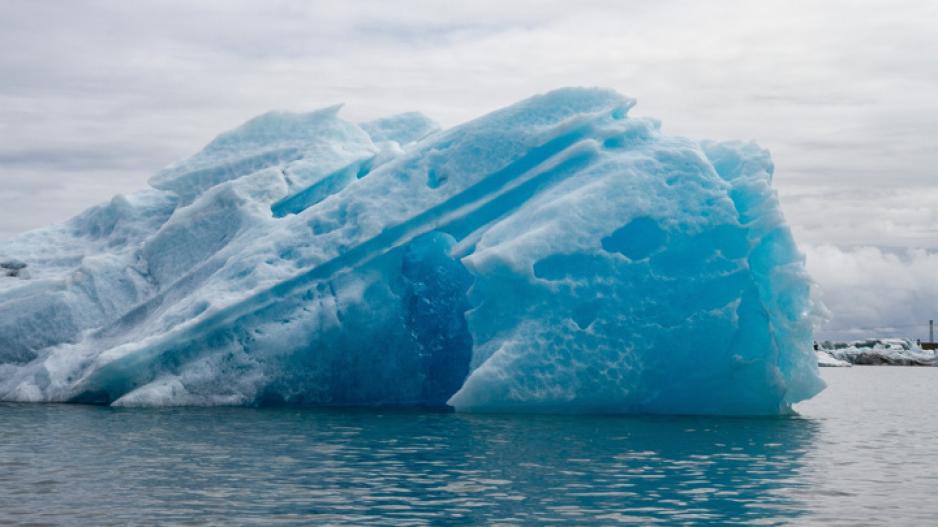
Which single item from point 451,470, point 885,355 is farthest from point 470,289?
point 885,355

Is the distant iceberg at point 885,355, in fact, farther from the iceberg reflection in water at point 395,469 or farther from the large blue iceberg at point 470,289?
the iceberg reflection in water at point 395,469

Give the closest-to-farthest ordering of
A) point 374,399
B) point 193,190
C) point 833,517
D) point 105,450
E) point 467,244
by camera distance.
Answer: point 833,517
point 105,450
point 467,244
point 374,399
point 193,190

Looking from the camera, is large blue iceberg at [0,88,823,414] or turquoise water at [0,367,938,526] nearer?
turquoise water at [0,367,938,526]

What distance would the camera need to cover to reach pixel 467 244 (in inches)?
803

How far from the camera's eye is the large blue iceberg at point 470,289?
18828 mm

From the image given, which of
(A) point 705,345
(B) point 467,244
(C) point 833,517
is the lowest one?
(C) point 833,517

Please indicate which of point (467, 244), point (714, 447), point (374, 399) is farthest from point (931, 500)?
point (374, 399)

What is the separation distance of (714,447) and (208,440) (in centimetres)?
658

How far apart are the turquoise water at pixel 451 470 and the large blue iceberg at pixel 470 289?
1.17m

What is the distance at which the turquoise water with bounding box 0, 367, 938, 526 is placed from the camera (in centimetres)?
960

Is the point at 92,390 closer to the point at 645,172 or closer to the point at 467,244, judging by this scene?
the point at 467,244

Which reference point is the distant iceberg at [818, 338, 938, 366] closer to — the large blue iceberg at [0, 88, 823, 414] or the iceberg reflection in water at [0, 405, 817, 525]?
the large blue iceberg at [0, 88, 823, 414]

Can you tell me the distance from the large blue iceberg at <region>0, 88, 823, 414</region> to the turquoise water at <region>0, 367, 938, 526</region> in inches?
45.9

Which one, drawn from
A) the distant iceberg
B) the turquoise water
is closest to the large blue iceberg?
the turquoise water
